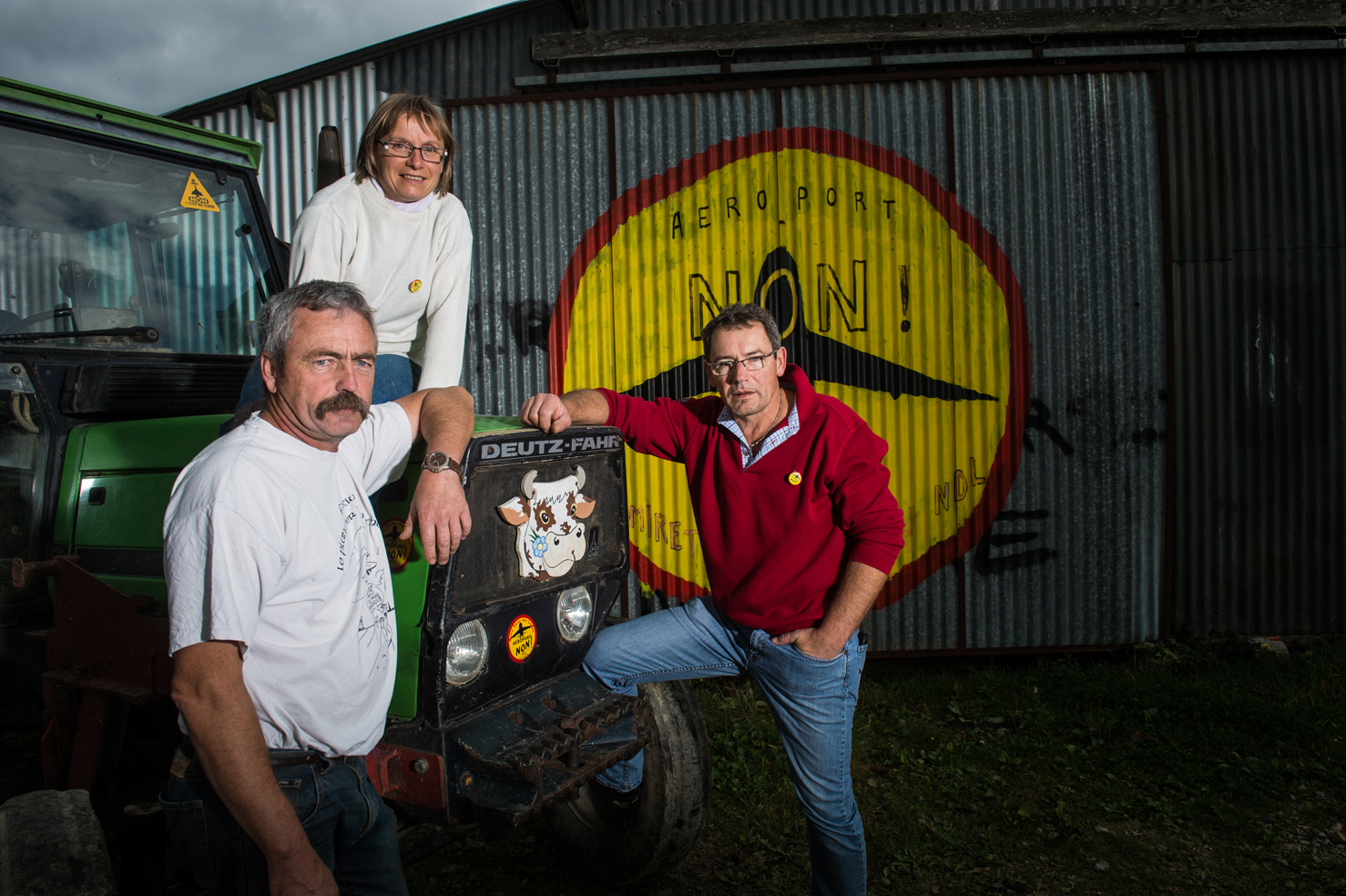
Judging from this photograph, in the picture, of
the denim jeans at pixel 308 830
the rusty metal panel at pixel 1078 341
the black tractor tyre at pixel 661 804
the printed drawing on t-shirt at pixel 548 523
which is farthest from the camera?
the rusty metal panel at pixel 1078 341

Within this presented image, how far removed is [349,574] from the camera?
5.44ft

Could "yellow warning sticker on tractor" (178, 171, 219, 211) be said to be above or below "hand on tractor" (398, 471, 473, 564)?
above

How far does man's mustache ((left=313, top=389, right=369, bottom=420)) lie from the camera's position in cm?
166

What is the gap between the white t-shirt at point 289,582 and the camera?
143 cm

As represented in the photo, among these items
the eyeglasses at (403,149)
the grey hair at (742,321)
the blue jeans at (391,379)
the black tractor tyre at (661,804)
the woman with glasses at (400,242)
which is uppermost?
the eyeglasses at (403,149)

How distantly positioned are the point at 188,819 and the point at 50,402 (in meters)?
1.66

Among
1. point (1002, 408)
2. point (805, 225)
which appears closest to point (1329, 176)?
point (1002, 408)

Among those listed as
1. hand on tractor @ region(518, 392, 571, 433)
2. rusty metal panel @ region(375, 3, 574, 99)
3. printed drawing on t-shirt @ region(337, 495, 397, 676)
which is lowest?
printed drawing on t-shirt @ region(337, 495, 397, 676)

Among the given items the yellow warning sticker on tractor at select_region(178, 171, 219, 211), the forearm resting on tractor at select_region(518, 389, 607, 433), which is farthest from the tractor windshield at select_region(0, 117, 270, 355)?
the forearm resting on tractor at select_region(518, 389, 607, 433)

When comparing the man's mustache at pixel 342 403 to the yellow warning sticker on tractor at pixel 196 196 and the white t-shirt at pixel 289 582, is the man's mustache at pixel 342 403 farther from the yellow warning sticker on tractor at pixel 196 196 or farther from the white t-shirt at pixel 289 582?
the yellow warning sticker on tractor at pixel 196 196

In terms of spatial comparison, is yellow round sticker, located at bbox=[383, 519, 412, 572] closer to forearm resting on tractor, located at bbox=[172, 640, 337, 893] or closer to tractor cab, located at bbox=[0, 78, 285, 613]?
forearm resting on tractor, located at bbox=[172, 640, 337, 893]

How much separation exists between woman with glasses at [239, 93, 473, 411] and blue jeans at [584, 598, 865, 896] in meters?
1.11

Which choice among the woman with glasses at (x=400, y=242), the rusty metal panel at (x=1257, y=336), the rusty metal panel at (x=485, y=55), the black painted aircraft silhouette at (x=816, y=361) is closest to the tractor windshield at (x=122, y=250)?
the woman with glasses at (x=400, y=242)

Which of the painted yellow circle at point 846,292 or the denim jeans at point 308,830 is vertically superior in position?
the painted yellow circle at point 846,292
